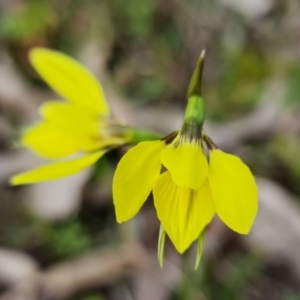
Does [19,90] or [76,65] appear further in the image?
[19,90]

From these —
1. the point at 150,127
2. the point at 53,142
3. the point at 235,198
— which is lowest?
the point at 150,127

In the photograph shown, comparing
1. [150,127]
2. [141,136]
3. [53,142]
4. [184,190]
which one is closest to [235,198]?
[184,190]

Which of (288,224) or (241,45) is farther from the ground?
(241,45)

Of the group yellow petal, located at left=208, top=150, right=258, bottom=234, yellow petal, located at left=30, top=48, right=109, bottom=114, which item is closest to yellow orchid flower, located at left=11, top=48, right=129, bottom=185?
yellow petal, located at left=30, top=48, right=109, bottom=114

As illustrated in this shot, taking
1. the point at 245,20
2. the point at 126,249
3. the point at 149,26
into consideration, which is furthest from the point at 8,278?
the point at 245,20

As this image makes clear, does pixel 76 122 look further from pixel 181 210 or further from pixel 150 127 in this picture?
pixel 150 127

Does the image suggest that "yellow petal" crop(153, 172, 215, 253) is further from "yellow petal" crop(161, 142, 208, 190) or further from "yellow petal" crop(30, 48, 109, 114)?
"yellow petal" crop(30, 48, 109, 114)

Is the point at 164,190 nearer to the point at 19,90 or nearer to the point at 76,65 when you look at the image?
the point at 76,65
